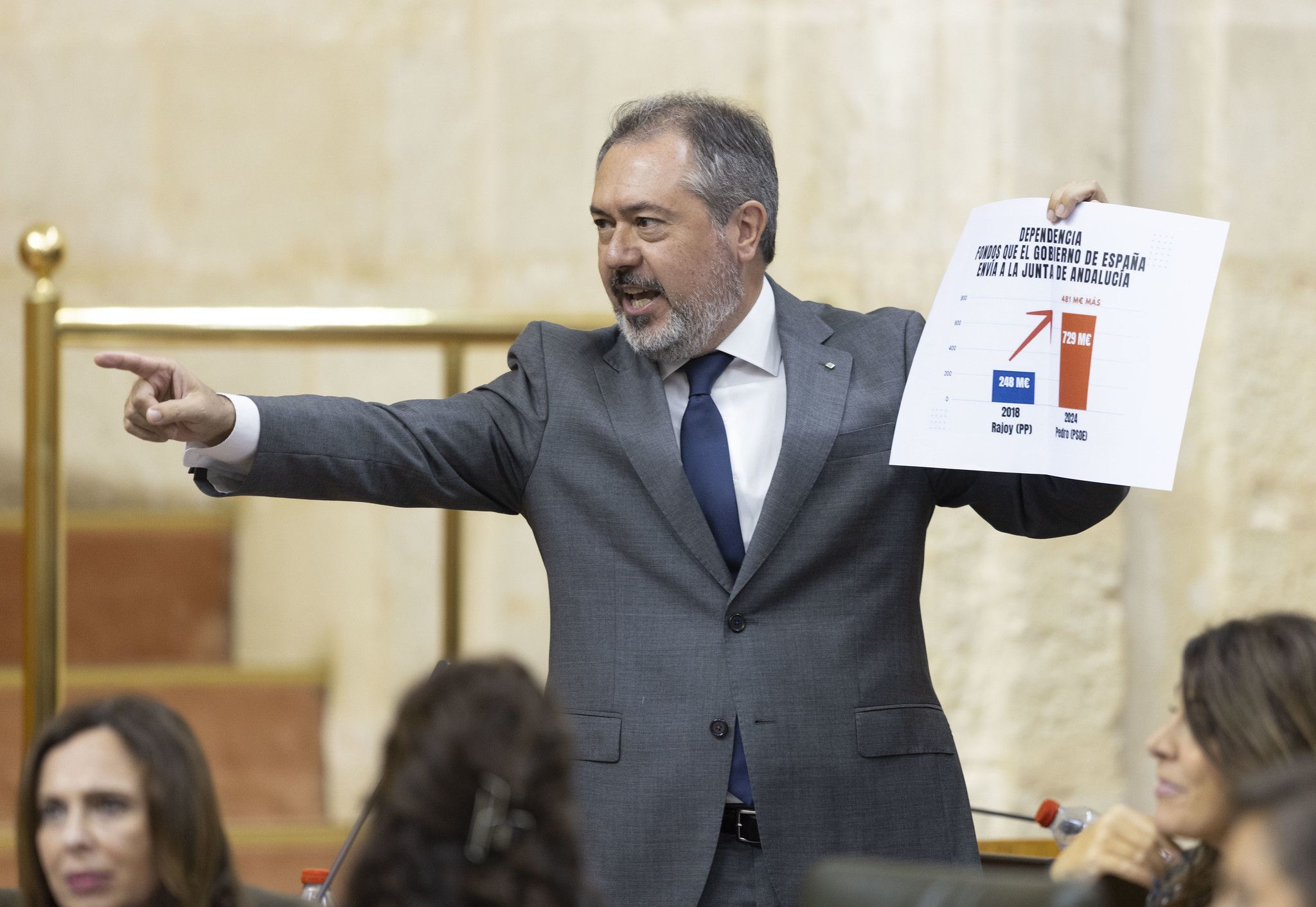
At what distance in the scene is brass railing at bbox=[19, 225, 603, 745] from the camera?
3.48 metres

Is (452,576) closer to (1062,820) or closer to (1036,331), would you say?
(1062,820)

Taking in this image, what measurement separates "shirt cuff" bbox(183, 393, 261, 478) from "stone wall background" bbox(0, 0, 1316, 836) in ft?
5.45

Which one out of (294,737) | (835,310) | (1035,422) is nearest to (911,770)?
(1035,422)

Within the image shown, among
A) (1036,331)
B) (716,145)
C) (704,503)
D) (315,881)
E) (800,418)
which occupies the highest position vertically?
(716,145)

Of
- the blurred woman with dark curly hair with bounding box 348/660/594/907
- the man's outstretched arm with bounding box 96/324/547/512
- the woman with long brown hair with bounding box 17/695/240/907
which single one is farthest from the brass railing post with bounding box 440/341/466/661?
A: the blurred woman with dark curly hair with bounding box 348/660/594/907

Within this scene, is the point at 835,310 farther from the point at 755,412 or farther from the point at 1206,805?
the point at 1206,805

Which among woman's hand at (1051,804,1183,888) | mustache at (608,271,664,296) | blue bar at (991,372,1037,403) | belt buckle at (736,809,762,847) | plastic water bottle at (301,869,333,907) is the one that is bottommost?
plastic water bottle at (301,869,333,907)

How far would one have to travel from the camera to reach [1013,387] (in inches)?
94.8

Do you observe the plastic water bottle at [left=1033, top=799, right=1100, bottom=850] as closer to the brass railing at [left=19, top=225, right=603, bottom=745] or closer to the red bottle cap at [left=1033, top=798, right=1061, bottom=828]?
the red bottle cap at [left=1033, top=798, right=1061, bottom=828]

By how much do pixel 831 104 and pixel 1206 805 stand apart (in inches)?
106

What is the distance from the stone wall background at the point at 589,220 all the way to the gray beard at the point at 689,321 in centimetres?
142

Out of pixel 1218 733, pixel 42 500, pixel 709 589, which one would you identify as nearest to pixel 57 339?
pixel 42 500

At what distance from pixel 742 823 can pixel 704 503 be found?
1.55 feet

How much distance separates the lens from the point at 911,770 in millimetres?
2480
